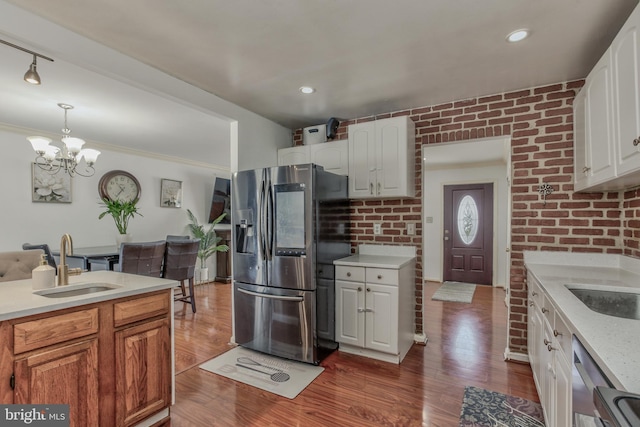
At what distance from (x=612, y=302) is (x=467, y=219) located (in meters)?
4.41

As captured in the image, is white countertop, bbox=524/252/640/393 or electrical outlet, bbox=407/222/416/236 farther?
electrical outlet, bbox=407/222/416/236

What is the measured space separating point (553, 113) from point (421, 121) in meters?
1.07

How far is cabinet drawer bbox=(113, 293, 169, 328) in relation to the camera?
1.70m

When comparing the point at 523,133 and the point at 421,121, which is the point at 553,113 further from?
the point at 421,121

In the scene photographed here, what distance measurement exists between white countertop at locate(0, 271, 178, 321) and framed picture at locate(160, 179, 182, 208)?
138 inches

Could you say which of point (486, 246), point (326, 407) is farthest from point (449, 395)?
point (486, 246)

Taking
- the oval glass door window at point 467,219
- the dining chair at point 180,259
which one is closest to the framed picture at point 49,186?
the dining chair at point 180,259

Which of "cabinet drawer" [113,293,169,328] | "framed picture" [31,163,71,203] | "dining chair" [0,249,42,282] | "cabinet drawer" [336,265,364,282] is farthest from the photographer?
"framed picture" [31,163,71,203]

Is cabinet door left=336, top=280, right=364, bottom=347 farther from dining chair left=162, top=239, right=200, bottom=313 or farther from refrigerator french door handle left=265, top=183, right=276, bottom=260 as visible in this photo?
dining chair left=162, top=239, right=200, bottom=313

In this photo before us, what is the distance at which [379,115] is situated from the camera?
331cm

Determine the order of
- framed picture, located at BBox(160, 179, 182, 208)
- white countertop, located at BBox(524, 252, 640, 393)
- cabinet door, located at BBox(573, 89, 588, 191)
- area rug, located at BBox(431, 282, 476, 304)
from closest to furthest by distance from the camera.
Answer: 1. white countertop, located at BBox(524, 252, 640, 393)
2. cabinet door, located at BBox(573, 89, 588, 191)
3. area rug, located at BBox(431, 282, 476, 304)
4. framed picture, located at BBox(160, 179, 182, 208)

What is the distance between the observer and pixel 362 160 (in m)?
3.06

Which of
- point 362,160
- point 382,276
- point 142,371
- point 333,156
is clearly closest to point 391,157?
point 362,160

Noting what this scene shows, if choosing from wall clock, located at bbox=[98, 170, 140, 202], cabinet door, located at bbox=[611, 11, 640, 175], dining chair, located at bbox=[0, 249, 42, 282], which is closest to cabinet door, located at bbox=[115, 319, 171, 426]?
dining chair, located at bbox=[0, 249, 42, 282]
